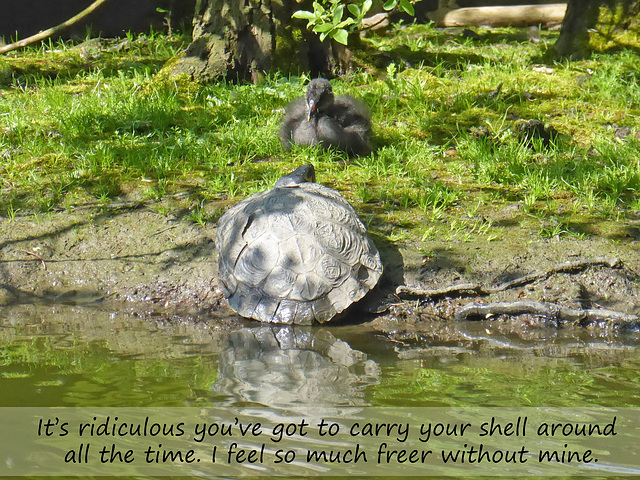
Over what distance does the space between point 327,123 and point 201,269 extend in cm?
223

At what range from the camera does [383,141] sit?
7.73 metres

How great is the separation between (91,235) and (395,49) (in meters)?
5.99

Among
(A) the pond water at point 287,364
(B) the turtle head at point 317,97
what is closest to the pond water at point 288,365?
(A) the pond water at point 287,364

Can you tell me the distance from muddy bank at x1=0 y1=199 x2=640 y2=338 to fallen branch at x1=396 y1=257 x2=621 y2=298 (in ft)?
0.11

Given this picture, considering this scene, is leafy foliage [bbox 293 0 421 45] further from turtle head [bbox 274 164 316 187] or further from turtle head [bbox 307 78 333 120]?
turtle head [bbox 307 78 333 120]

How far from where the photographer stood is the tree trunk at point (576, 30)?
10469 millimetres

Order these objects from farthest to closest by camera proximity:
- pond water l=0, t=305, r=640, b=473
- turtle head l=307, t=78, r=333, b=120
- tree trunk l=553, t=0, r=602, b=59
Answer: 1. tree trunk l=553, t=0, r=602, b=59
2. turtle head l=307, t=78, r=333, b=120
3. pond water l=0, t=305, r=640, b=473

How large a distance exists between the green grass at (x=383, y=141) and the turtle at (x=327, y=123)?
0.13 meters

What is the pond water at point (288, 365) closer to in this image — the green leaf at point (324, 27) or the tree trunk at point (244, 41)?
the green leaf at point (324, 27)

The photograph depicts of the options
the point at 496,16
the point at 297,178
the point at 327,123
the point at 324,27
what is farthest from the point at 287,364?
the point at 496,16

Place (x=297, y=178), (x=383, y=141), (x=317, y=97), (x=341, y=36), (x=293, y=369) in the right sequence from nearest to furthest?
(x=293, y=369) < (x=341, y=36) < (x=297, y=178) < (x=317, y=97) < (x=383, y=141)

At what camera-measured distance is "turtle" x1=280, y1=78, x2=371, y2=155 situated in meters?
7.24

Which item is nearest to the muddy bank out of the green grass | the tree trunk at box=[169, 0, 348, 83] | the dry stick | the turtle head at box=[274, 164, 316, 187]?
the green grass

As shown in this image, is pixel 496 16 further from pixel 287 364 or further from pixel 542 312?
pixel 287 364
